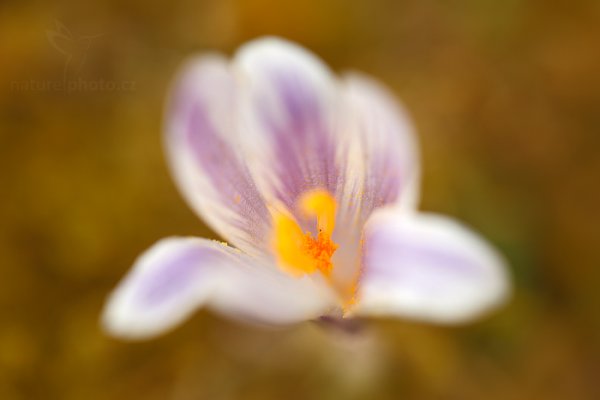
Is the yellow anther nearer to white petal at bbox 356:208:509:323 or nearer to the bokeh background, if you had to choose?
white petal at bbox 356:208:509:323

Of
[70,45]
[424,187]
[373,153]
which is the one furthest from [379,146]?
[70,45]

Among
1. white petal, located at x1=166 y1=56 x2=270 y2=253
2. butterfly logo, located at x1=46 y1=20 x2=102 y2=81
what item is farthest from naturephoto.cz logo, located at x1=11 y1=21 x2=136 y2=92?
white petal, located at x1=166 y1=56 x2=270 y2=253

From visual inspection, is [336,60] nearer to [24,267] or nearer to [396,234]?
[24,267]

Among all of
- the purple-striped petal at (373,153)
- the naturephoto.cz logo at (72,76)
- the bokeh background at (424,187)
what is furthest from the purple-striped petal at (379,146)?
the naturephoto.cz logo at (72,76)

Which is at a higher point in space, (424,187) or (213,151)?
(213,151)

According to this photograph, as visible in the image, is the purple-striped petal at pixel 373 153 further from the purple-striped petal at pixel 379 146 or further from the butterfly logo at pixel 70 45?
the butterfly logo at pixel 70 45

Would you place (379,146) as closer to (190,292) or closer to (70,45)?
(190,292)
